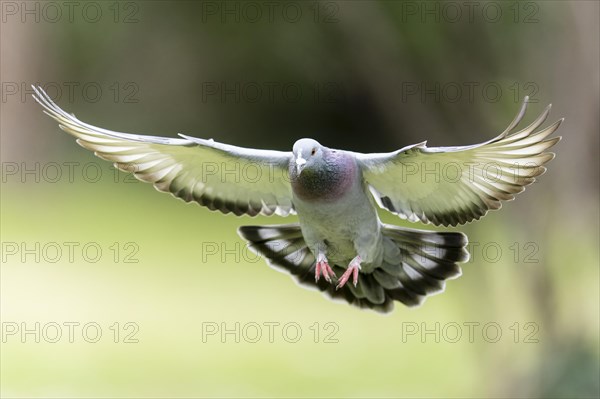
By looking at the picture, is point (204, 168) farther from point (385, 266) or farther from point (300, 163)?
point (385, 266)

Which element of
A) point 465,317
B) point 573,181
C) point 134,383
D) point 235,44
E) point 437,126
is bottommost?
point 134,383

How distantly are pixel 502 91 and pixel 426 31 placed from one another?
1300mm

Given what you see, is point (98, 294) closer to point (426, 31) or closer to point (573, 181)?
point (426, 31)

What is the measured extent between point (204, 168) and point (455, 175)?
5.93 feet

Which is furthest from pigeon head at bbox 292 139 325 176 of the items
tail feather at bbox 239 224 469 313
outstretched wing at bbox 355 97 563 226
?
tail feather at bbox 239 224 469 313

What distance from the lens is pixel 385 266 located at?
24.3 ft

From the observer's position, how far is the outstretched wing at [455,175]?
18.7 feet

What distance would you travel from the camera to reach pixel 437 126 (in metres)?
10.5

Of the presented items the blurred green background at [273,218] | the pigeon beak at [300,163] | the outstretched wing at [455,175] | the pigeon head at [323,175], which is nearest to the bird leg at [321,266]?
the pigeon head at [323,175]

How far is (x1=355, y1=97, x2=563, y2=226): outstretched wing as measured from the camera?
5.71 m

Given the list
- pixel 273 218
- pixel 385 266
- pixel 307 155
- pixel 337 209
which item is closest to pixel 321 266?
pixel 337 209

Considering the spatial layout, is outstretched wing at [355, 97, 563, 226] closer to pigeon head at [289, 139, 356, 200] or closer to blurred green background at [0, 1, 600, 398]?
pigeon head at [289, 139, 356, 200]

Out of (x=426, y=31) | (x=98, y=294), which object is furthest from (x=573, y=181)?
(x=98, y=294)

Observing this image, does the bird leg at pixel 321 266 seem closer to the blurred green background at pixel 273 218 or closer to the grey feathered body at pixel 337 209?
the grey feathered body at pixel 337 209
